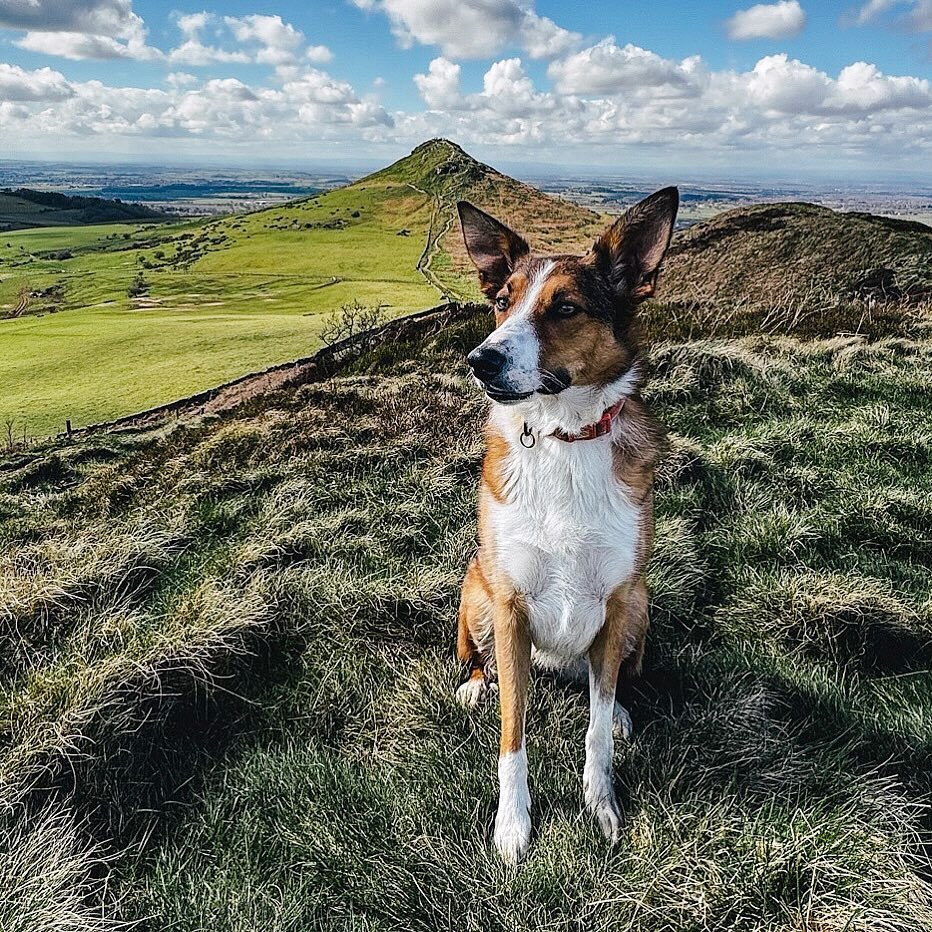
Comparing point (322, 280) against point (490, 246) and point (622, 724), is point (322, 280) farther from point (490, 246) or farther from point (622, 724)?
point (622, 724)

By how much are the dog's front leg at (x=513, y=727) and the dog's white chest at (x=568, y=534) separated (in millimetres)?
104

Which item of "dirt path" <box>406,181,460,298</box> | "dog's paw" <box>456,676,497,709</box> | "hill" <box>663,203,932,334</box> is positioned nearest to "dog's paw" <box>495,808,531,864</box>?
"dog's paw" <box>456,676,497,709</box>

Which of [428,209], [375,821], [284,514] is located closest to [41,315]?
[428,209]

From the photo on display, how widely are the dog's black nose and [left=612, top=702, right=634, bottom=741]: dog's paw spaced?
165 cm

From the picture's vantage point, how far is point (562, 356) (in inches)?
94.1

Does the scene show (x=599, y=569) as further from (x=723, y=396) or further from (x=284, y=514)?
(x=723, y=396)

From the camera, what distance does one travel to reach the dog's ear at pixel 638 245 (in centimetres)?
252

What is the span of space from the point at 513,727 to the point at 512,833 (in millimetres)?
370

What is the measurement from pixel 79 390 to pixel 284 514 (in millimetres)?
22252

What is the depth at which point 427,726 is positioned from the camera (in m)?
2.86

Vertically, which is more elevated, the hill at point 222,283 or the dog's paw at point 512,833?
the dog's paw at point 512,833

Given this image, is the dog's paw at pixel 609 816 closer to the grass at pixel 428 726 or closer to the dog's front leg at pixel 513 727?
the grass at pixel 428 726

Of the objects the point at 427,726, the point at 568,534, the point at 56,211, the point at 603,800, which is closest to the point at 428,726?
the point at 427,726

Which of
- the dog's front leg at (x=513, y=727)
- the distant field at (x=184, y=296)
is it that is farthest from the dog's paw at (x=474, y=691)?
the distant field at (x=184, y=296)
